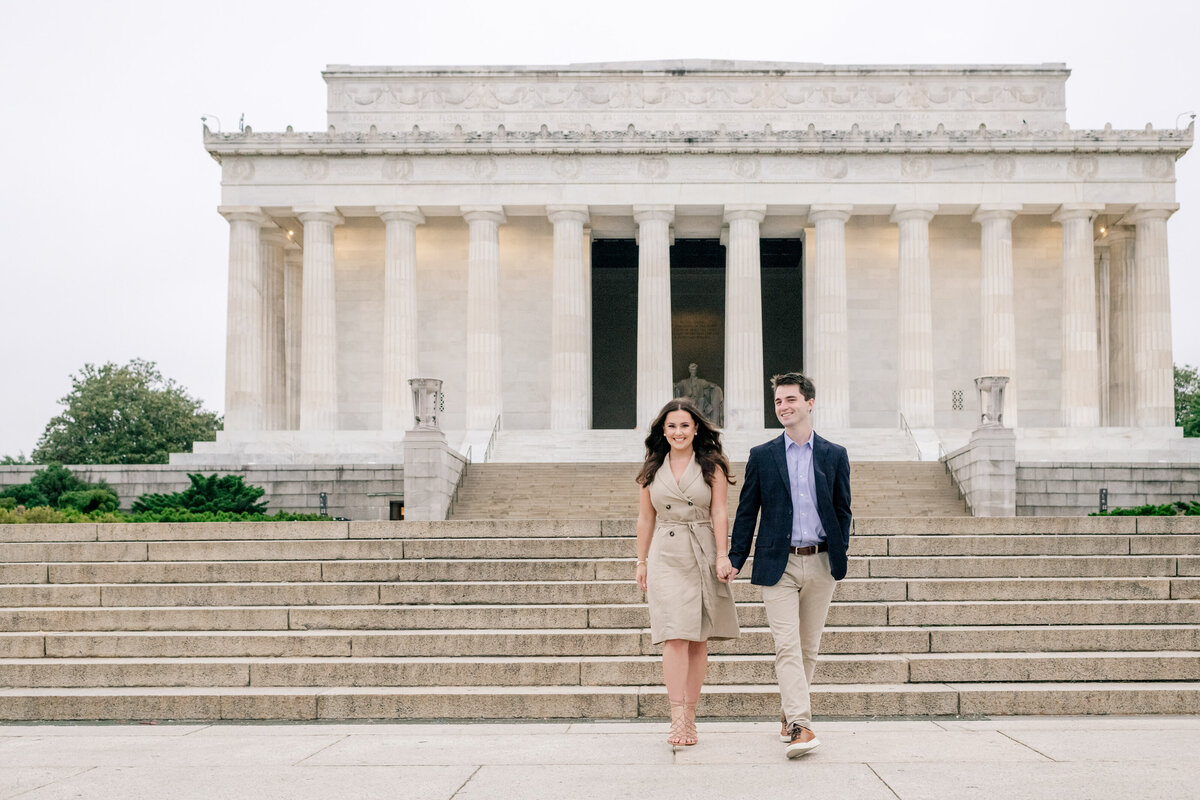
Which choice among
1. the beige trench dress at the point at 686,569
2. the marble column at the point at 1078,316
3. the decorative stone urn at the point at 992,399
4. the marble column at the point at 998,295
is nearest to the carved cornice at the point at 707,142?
the marble column at the point at 998,295

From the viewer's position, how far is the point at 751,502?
31.0 feet

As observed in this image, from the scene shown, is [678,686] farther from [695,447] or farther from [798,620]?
[695,447]

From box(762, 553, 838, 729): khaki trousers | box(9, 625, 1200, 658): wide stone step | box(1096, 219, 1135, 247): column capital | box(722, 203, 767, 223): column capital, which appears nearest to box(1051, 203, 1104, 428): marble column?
box(1096, 219, 1135, 247): column capital

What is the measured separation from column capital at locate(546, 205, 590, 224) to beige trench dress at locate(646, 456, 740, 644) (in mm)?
34420

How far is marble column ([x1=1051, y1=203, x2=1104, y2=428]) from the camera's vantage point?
42.4 metres

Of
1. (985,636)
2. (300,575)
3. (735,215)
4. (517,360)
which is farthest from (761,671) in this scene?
(517,360)

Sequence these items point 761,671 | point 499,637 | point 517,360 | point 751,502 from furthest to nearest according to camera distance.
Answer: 1. point 517,360
2. point 499,637
3. point 761,671
4. point 751,502

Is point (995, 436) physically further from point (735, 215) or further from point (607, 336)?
point (607, 336)

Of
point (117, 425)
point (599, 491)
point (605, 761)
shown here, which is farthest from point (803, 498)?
point (117, 425)

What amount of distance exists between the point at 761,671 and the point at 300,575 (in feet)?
20.9

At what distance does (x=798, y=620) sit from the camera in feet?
30.2

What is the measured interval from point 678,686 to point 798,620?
3.65ft

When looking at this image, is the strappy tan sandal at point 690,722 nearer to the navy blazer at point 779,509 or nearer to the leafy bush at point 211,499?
the navy blazer at point 779,509

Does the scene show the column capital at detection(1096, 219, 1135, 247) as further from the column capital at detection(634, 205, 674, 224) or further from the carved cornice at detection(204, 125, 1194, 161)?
the column capital at detection(634, 205, 674, 224)
